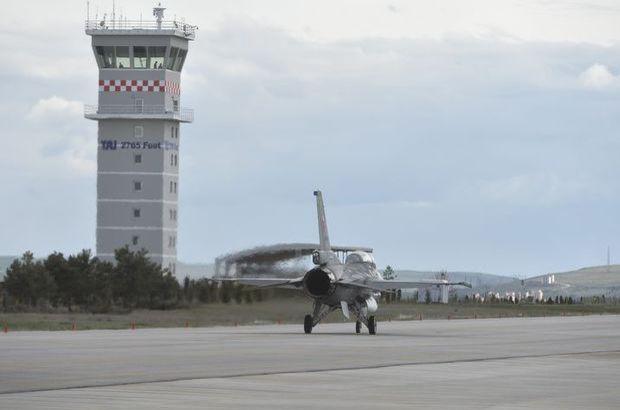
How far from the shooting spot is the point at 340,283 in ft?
183

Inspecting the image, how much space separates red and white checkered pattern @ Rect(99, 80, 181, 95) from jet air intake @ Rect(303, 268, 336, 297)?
5903cm

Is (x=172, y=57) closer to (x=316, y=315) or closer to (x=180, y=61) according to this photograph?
(x=180, y=61)

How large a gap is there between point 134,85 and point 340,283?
5991 centimetres

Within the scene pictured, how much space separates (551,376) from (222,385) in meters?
8.41

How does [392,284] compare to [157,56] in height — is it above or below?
below

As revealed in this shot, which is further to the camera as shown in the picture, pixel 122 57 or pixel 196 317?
pixel 122 57

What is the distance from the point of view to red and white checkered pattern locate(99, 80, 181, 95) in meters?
112

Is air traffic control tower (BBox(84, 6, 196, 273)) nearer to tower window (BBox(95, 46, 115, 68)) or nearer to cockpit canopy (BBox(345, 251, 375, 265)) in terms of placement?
tower window (BBox(95, 46, 115, 68))

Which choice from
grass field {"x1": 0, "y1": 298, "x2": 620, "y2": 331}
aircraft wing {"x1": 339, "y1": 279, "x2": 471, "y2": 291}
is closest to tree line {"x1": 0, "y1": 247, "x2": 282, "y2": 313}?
grass field {"x1": 0, "y1": 298, "x2": 620, "y2": 331}

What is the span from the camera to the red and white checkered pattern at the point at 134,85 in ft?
368

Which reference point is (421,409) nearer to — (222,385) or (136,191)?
(222,385)

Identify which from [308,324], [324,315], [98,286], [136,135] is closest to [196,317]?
[98,286]

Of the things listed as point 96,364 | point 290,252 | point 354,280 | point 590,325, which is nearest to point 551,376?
point 96,364

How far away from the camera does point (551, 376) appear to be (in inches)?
1314
